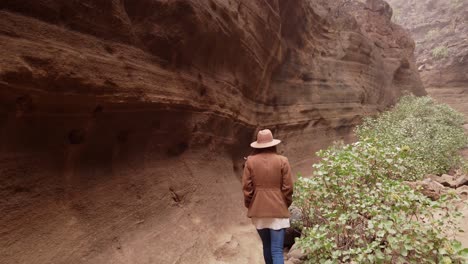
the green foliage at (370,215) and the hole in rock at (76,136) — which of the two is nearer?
the green foliage at (370,215)

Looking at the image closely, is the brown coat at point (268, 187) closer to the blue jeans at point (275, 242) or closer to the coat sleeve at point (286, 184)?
the coat sleeve at point (286, 184)

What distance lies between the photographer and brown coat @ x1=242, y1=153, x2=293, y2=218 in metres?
4.03

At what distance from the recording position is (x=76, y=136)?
4.72m

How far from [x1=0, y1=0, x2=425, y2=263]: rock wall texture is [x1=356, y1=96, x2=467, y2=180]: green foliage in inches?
155

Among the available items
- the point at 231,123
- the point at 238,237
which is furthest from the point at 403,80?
the point at 238,237

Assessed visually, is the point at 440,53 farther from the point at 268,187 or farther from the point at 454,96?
the point at 268,187

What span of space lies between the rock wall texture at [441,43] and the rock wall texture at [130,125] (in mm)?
21061

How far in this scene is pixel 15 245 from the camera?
151 inches

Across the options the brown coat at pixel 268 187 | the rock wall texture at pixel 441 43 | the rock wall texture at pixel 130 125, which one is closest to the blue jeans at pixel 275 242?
the brown coat at pixel 268 187

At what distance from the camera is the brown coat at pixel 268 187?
13.2 feet

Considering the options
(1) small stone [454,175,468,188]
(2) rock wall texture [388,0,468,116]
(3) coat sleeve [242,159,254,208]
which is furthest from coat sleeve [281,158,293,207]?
(2) rock wall texture [388,0,468,116]

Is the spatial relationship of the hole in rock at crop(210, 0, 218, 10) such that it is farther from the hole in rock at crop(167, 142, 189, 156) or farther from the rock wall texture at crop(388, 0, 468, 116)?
the rock wall texture at crop(388, 0, 468, 116)

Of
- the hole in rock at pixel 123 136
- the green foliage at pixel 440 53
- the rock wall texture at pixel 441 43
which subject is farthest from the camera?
the green foliage at pixel 440 53

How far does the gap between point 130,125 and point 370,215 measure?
370 cm
